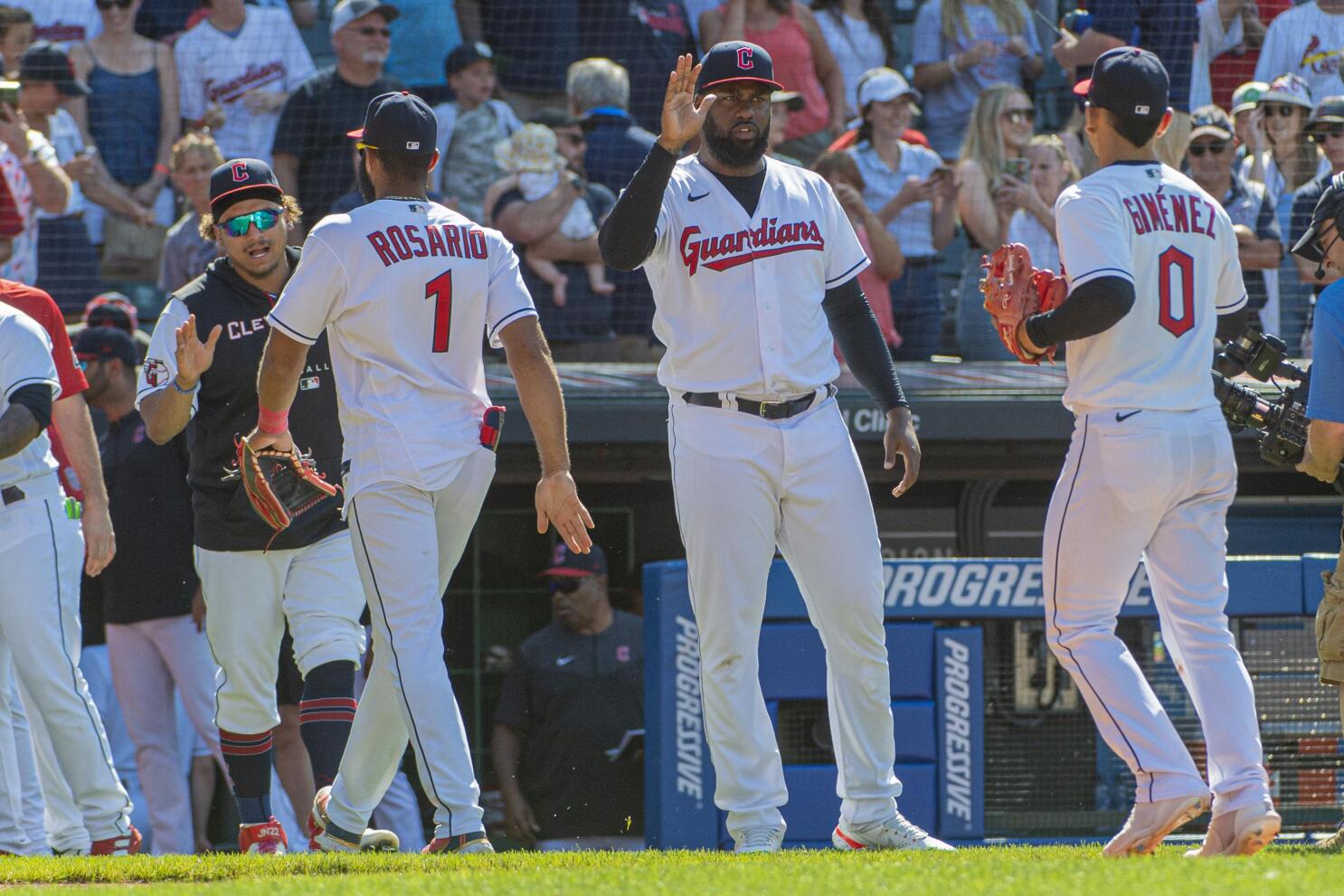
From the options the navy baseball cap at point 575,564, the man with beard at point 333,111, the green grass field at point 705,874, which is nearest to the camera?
the green grass field at point 705,874

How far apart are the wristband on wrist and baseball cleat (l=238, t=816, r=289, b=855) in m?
1.21

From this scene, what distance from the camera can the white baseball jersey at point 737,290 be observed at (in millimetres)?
4398

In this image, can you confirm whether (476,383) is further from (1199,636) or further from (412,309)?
(1199,636)

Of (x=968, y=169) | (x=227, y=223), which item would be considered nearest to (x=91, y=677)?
(x=227, y=223)

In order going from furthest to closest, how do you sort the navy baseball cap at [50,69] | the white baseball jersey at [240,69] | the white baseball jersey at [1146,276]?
1. the white baseball jersey at [240,69]
2. the navy baseball cap at [50,69]
3. the white baseball jersey at [1146,276]

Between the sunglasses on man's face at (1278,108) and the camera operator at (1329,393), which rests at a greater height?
the sunglasses on man's face at (1278,108)

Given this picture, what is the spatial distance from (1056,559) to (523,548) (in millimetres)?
4569

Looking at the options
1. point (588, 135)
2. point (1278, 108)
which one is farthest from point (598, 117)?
point (1278, 108)

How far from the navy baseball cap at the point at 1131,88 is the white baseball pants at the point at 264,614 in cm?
252

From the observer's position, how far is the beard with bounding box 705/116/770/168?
4480mm

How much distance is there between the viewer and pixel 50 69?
8.64 meters

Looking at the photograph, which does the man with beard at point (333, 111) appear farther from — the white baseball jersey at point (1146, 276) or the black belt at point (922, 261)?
the white baseball jersey at point (1146, 276)

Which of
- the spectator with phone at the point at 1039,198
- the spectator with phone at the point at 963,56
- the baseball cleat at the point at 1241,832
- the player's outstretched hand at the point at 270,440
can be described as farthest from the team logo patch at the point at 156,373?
the spectator with phone at the point at 963,56

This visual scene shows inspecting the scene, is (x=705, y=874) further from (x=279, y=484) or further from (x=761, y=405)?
(x=279, y=484)
